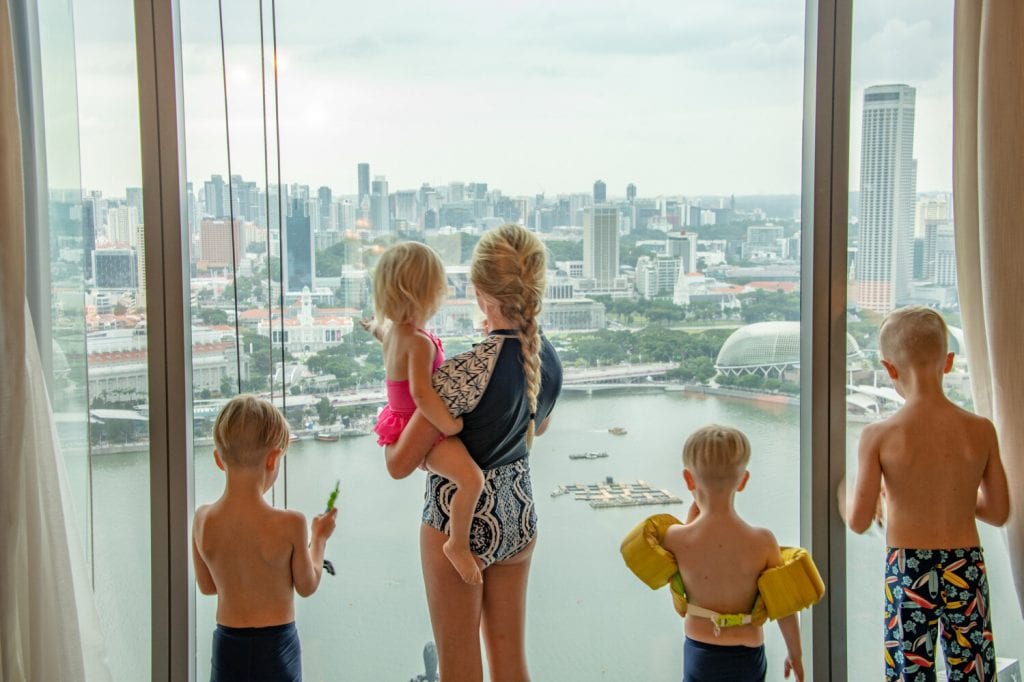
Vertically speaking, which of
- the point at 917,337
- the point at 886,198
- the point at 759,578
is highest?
the point at 886,198

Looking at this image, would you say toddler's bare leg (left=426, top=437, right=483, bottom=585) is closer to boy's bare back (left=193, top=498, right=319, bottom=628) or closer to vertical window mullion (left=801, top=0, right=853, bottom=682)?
boy's bare back (left=193, top=498, right=319, bottom=628)

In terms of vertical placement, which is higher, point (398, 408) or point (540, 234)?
point (540, 234)

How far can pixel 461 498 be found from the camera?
2006mm

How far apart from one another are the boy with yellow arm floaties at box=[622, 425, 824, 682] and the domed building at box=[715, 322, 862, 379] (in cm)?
45

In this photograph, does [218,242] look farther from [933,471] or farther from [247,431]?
[933,471]

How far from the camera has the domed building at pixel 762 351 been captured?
2387 mm

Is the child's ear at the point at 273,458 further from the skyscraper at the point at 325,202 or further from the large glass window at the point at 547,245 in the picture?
the skyscraper at the point at 325,202

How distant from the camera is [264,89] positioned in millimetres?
2283

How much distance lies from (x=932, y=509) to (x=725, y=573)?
49 centimetres

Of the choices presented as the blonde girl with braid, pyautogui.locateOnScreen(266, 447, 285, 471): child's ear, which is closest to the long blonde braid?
the blonde girl with braid

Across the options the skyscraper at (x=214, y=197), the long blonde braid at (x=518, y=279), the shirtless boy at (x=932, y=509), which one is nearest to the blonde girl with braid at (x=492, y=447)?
the long blonde braid at (x=518, y=279)

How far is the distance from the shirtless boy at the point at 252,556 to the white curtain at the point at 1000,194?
157 cm

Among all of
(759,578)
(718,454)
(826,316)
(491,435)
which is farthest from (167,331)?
(826,316)

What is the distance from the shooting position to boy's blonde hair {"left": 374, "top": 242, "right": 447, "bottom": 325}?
2037mm
